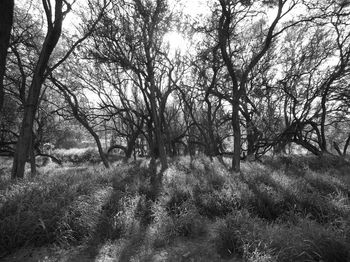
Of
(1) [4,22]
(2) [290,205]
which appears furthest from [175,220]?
(1) [4,22]

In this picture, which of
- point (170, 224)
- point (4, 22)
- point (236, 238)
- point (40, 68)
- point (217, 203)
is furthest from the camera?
point (40, 68)

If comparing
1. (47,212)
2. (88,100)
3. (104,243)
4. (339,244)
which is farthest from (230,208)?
(88,100)

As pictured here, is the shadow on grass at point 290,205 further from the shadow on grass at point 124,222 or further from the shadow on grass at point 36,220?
the shadow on grass at point 36,220

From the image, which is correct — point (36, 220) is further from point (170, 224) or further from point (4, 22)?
point (4, 22)

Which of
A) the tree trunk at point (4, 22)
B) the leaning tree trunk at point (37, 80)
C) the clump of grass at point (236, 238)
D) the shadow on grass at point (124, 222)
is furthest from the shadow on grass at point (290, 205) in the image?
the leaning tree trunk at point (37, 80)

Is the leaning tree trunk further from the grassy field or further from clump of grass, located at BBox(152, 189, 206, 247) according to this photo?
clump of grass, located at BBox(152, 189, 206, 247)

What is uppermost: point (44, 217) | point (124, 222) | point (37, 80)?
point (37, 80)

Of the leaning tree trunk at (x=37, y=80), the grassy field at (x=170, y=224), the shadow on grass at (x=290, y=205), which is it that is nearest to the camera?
the grassy field at (x=170, y=224)

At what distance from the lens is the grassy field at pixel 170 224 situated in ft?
8.86

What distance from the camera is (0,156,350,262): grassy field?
2.70 m

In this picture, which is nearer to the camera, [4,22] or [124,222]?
[124,222]

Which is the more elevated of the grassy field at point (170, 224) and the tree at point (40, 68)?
the tree at point (40, 68)

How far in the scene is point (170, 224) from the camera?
3367 millimetres

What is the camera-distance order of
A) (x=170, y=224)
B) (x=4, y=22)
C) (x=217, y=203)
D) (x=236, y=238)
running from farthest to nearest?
(x=217, y=203) → (x=4, y=22) → (x=170, y=224) → (x=236, y=238)
